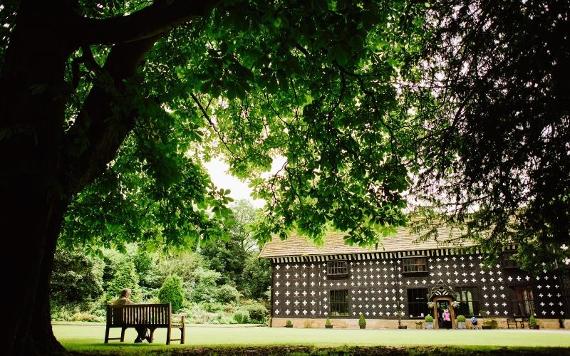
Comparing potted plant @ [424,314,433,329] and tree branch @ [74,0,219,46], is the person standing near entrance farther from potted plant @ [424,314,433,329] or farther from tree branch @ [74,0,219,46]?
tree branch @ [74,0,219,46]

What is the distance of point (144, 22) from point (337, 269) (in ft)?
89.8

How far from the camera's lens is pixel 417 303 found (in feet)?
86.8

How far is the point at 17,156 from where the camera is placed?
122 inches

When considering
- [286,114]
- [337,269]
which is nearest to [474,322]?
[337,269]

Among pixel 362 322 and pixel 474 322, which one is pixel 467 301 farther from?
pixel 362 322

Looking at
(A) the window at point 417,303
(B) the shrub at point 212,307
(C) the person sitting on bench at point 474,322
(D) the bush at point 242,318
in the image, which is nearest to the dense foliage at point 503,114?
(C) the person sitting on bench at point 474,322

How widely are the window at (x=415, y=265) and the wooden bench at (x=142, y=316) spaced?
67.7 ft

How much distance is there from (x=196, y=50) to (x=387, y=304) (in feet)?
76.8

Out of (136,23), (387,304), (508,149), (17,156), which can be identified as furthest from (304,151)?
(387,304)

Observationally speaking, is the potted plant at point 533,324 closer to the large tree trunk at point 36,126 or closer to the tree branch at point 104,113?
the tree branch at point 104,113

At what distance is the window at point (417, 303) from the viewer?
85.7 feet

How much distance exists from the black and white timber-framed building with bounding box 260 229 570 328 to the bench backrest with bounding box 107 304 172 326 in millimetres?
17120

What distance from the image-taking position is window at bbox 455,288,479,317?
25.1 m

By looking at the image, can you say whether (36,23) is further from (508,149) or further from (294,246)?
(294,246)
